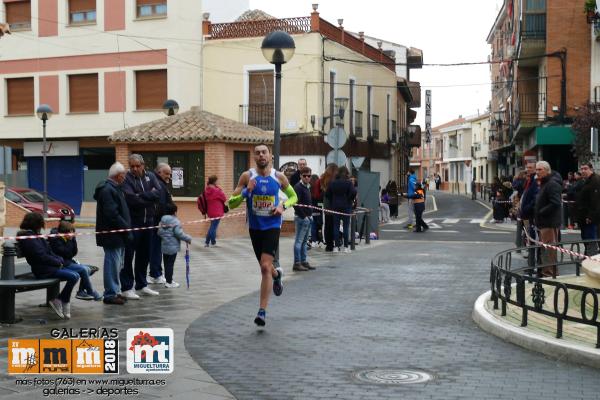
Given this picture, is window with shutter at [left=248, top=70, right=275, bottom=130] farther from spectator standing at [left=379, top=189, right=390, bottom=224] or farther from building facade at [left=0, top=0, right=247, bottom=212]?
spectator standing at [left=379, top=189, right=390, bottom=224]

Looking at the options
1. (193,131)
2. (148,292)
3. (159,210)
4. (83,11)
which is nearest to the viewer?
(148,292)

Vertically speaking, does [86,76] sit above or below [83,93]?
above

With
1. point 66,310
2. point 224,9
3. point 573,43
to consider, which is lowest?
point 66,310

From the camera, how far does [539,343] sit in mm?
7129

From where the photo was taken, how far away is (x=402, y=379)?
621 cm

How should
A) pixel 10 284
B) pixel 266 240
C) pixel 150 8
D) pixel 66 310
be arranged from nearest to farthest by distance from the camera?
1. pixel 10 284
2. pixel 266 240
3. pixel 66 310
4. pixel 150 8

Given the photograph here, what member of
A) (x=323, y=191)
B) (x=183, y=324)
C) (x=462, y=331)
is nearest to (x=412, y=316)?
(x=462, y=331)

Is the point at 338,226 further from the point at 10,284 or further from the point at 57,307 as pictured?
the point at 10,284

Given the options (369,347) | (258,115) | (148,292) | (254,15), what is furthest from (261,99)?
(369,347)

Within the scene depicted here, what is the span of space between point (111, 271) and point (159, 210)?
170 centimetres

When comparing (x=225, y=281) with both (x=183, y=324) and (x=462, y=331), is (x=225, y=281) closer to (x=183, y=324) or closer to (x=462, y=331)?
(x=183, y=324)

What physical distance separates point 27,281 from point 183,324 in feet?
5.48

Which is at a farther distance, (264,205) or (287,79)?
(287,79)

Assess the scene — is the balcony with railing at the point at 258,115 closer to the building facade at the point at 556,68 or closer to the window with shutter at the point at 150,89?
the window with shutter at the point at 150,89
